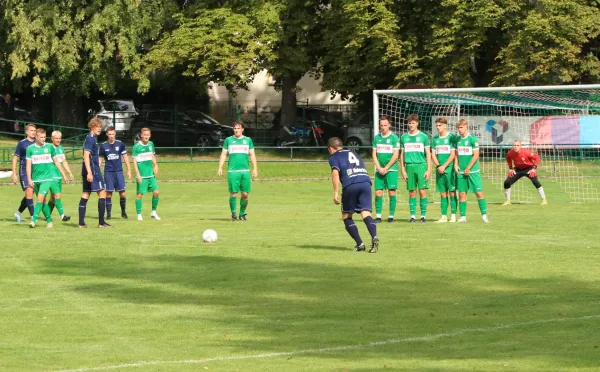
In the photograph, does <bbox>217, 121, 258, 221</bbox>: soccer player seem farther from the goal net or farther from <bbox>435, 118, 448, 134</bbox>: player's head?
the goal net

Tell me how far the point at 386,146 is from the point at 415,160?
0.74m

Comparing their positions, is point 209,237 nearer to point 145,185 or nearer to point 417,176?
point 145,185

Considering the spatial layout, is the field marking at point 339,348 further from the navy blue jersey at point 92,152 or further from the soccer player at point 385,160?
the navy blue jersey at point 92,152

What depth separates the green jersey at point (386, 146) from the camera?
22.4 metres

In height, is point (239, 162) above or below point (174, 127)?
below

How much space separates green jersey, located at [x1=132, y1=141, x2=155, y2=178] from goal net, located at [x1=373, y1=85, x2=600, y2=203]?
31.9ft

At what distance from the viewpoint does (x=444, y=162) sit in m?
22.5

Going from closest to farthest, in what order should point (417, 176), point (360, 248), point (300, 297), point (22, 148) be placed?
1. point (300, 297)
2. point (360, 248)
3. point (417, 176)
4. point (22, 148)

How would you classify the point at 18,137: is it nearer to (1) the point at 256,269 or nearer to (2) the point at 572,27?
(2) the point at 572,27

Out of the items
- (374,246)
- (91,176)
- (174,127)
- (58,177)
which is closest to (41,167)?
(58,177)

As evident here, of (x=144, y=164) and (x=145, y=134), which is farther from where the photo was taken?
(x=144, y=164)

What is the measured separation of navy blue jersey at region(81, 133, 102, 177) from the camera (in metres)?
21.8

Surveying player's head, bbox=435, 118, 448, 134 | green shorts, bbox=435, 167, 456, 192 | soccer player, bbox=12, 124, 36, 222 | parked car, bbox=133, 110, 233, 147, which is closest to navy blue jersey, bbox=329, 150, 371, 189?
player's head, bbox=435, 118, 448, 134

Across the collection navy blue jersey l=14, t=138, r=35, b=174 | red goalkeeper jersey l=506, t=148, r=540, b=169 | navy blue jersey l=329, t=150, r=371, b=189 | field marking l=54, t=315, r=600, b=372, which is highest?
navy blue jersey l=14, t=138, r=35, b=174
